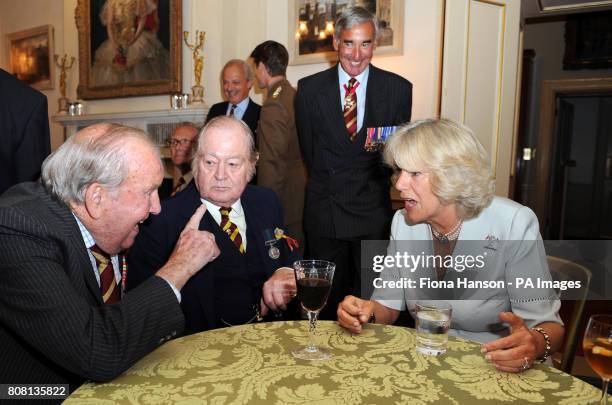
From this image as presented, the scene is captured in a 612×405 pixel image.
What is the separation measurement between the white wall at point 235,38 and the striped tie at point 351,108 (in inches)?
62.1

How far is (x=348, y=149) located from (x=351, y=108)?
0.82 feet

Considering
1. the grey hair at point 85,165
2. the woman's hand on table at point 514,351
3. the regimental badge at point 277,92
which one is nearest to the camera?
the woman's hand on table at point 514,351

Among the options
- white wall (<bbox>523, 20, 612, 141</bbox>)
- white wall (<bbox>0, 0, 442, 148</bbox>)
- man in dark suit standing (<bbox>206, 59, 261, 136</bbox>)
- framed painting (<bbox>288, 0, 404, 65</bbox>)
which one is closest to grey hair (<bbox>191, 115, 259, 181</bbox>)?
man in dark suit standing (<bbox>206, 59, 261, 136</bbox>)

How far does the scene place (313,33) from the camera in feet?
15.8

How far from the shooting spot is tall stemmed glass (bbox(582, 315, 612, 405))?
3.15 feet

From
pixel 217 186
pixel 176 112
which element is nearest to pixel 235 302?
pixel 217 186

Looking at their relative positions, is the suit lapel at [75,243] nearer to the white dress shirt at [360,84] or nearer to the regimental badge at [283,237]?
the regimental badge at [283,237]

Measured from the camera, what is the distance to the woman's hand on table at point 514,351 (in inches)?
43.7

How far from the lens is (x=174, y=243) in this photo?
1883 millimetres

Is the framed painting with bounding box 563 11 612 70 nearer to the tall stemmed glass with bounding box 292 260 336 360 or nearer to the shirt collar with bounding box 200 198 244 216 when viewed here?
the shirt collar with bounding box 200 198 244 216

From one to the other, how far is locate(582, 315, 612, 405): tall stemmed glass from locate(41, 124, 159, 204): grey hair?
1071 mm

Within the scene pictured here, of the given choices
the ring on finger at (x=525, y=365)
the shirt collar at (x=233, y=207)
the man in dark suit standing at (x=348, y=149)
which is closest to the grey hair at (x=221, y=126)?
the shirt collar at (x=233, y=207)

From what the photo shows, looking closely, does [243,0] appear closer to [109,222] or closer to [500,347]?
[109,222]

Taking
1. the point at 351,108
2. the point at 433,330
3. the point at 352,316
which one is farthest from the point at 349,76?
the point at 433,330
